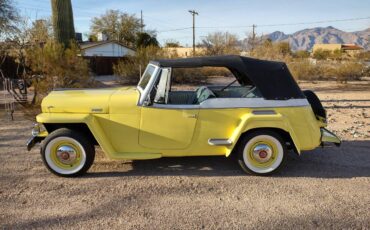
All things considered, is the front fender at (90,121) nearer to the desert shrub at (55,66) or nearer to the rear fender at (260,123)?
the rear fender at (260,123)

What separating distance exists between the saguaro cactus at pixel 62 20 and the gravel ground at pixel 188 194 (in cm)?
665

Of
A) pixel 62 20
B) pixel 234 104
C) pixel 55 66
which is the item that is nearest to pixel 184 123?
pixel 234 104

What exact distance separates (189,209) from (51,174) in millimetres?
2146

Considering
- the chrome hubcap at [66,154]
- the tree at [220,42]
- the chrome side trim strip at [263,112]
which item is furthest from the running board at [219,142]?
the tree at [220,42]

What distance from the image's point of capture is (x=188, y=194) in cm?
389

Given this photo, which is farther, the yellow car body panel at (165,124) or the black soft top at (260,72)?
the black soft top at (260,72)

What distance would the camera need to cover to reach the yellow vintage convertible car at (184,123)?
4.29m

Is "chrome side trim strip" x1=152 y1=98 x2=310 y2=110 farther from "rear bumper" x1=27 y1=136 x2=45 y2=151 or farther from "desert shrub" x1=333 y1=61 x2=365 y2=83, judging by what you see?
"desert shrub" x1=333 y1=61 x2=365 y2=83

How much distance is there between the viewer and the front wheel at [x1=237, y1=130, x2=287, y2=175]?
4.38 metres

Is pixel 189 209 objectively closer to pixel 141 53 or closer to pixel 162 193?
pixel 162 193

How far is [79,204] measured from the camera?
3639 mm

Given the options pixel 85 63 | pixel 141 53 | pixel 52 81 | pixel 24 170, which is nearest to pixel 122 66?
pixel 141 53

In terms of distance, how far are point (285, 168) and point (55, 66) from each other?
7851 mm

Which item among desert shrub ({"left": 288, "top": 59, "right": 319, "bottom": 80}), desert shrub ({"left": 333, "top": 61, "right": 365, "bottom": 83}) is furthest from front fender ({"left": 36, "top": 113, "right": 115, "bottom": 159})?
desert shrub ({"left": 333, "top": 61, "right": 365, "bottom": 83})
